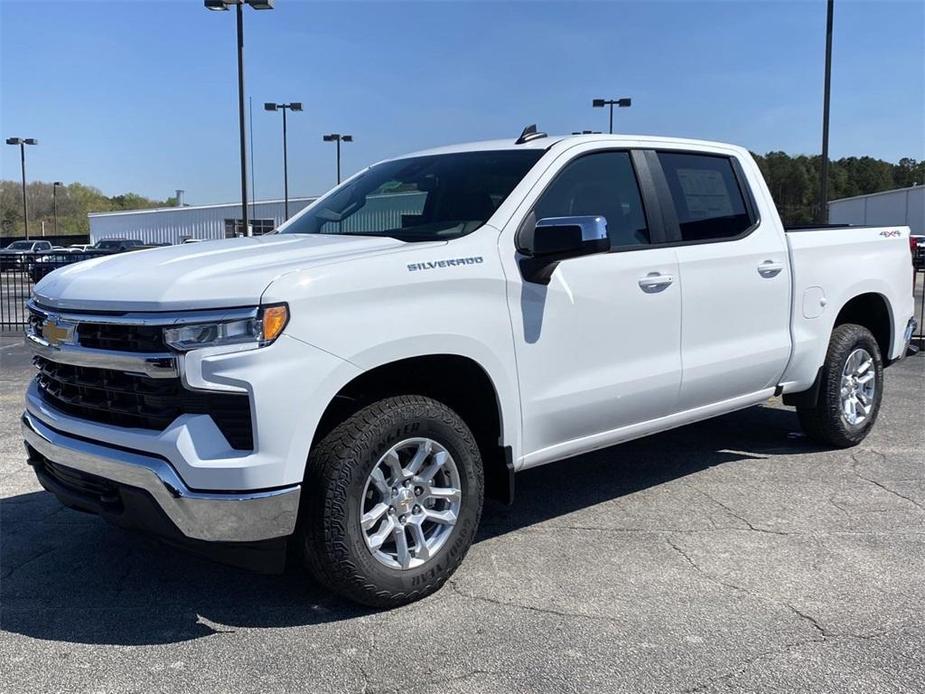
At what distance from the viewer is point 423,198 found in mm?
4434

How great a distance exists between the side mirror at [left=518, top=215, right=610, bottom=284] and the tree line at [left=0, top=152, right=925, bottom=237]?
156 feet

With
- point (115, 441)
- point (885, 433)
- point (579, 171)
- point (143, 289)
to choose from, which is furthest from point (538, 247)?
point (885, 433)

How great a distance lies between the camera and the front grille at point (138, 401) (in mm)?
3010

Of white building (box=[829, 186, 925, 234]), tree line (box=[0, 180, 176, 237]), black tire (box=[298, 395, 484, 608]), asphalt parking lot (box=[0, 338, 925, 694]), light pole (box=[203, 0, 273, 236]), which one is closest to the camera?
asphalt parking lot (box=[0, 338, 925, 694])

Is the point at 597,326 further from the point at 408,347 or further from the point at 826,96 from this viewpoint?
the point at 826,96

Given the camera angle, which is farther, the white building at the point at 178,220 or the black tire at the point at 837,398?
the white building at the point at 178,220

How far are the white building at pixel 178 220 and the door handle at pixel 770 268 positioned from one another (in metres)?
51.9

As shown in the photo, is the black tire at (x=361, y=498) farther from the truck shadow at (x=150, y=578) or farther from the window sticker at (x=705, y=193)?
the window sticker at (x=705, y=193)

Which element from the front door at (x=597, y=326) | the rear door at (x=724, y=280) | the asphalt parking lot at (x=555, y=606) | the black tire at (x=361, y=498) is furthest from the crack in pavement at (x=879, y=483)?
the black tire at (x=361, y=498)

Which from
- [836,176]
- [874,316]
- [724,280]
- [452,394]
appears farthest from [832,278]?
[836,176]

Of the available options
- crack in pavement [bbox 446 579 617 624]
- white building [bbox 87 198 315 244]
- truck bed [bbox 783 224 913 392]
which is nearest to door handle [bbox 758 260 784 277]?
truck bed [bbox 783 224 913 392]

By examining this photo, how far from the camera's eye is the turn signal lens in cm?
302

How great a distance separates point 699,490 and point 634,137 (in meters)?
2.15

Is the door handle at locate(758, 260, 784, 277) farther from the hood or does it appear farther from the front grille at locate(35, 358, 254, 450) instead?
the front grille at locate(35, 358, 254, 450)
